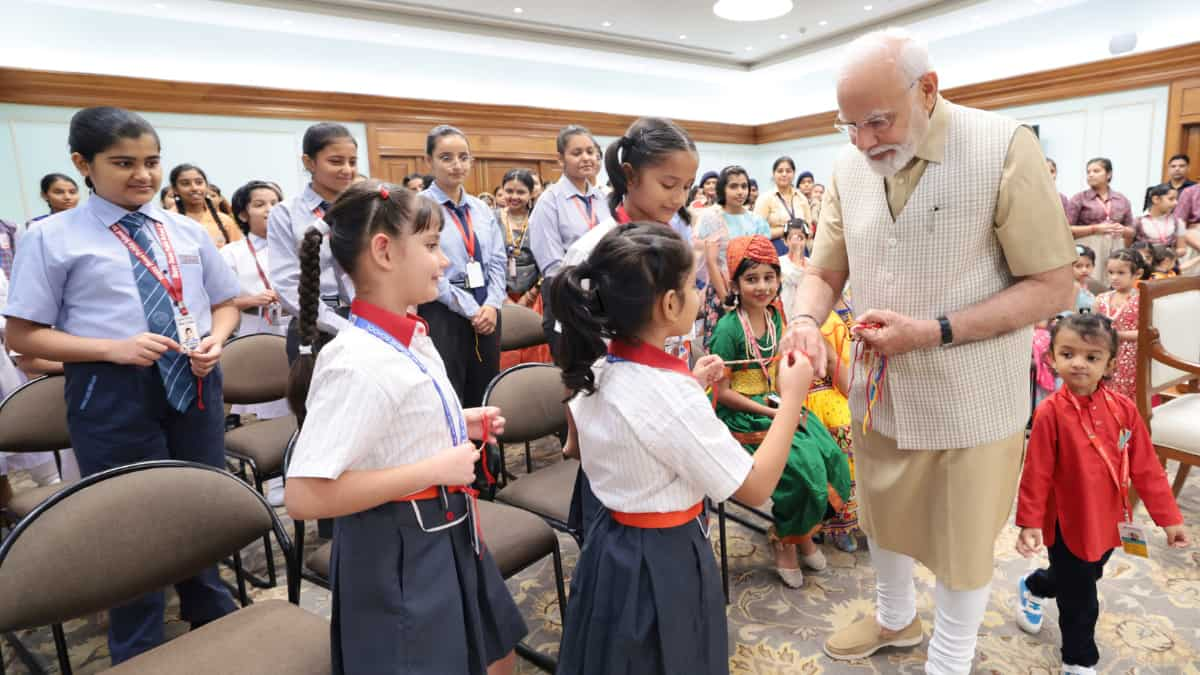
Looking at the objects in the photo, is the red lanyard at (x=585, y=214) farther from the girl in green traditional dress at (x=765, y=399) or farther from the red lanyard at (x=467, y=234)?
the girl in green traditional dress at (x=765, y=399)

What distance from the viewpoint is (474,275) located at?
3.06m

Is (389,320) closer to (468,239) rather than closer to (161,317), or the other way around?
(161,317)

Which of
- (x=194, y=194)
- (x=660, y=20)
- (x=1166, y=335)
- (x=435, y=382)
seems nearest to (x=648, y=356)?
(x=435, y=382)

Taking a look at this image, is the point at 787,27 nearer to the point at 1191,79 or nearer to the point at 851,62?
the point at 1191,79

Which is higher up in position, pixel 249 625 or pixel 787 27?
pixel 787 27

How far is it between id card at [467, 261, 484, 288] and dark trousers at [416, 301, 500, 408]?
17cm

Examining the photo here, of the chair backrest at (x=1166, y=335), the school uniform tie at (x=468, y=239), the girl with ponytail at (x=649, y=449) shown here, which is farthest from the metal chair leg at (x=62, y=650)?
the chair backrest at (x=1166, y=335)

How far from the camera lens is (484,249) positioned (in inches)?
126

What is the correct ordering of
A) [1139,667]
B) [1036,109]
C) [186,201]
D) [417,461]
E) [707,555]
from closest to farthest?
[417,461] < [707,555] < [1139,667] < [186,201] < [1036,109]

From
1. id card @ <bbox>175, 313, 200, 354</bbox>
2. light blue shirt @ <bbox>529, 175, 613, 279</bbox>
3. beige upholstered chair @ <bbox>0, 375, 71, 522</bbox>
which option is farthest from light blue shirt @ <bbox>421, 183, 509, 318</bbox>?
beige upholstered chair @ <bbox>0, 375, 71, 522</bbox>

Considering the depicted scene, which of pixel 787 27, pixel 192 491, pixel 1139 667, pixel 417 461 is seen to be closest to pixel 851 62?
pixel 417 461

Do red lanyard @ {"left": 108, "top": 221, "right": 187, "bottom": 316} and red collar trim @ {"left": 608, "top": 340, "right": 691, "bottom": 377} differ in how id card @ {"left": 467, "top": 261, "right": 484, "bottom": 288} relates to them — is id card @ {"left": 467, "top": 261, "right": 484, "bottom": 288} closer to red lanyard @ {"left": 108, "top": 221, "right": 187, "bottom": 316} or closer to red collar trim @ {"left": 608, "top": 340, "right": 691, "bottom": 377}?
red lanyard @ {"left": 108, "top": 221, "right": 187, "bottom": 316}

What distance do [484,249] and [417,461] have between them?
82.9 inches

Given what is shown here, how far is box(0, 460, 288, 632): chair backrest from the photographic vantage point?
4.05 feet
